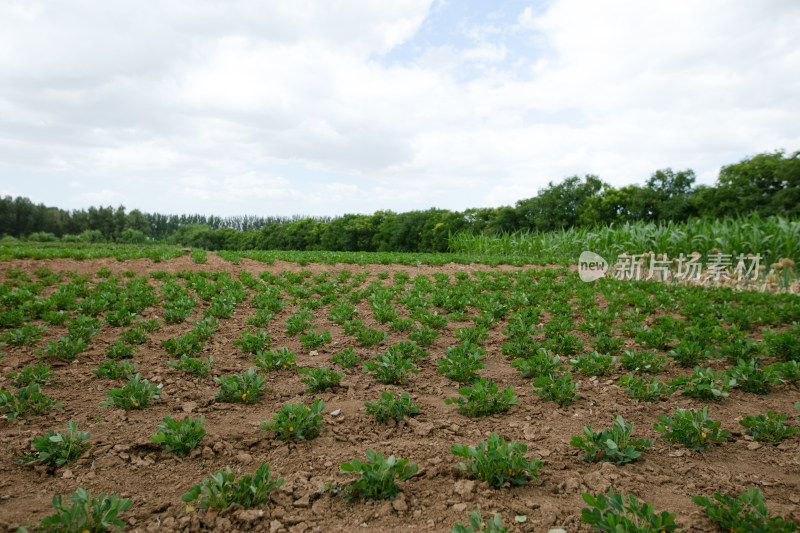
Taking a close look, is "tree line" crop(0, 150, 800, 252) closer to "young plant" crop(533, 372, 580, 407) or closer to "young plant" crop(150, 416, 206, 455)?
"young plant" crop(533, 372, 580, 407)

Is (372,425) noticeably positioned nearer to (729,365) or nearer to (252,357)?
(252,357)

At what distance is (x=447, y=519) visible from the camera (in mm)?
2068

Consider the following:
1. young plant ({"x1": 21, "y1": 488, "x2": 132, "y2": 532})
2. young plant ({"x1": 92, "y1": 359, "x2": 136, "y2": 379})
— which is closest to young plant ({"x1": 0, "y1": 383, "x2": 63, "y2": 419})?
young plant ({"x1": 92, "y1": 359, "x2": 136, "y2": 379})

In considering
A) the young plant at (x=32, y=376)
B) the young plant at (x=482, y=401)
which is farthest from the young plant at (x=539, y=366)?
the young plant at (x=32, y=376)

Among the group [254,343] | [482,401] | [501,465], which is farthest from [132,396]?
[501,465]

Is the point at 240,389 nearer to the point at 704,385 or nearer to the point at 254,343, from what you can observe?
the point at 254,343

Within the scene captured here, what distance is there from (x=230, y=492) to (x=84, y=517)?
0.62 m

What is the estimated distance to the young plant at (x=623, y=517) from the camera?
5.68ft

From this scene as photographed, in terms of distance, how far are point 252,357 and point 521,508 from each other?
3635 millimetres

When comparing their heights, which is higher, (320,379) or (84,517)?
(320,379)

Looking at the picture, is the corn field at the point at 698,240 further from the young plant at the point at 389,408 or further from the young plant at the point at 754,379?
the young plant at the point at 389,408

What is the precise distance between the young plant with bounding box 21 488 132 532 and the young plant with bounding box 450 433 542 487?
5.60 ft

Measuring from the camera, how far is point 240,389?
3.59 metres

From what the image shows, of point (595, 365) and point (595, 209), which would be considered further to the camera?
point (595, 209)
